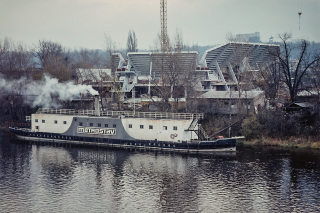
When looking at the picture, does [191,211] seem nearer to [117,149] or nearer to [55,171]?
[55,171]

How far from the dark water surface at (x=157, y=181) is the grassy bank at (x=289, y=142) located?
2989 millimetres

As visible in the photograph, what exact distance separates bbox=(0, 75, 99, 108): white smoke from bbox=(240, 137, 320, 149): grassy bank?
3210 cm

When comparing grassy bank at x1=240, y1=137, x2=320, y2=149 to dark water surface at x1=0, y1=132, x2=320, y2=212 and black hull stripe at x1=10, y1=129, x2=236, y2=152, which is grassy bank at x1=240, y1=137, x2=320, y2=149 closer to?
dark water surface at x1=0, y1=132, x2=320, y2=212

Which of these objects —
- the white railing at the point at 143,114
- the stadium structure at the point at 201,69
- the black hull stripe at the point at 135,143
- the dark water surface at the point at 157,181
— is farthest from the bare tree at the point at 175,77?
the dark water surface at the point at 157,181

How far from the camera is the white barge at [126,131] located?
59.5m

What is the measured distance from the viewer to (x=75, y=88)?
73.4 m

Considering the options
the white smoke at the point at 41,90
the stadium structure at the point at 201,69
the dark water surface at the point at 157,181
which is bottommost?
the dark water surface at the point at 157,181

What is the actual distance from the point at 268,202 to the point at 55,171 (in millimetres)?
24016

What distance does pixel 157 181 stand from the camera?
146 ft

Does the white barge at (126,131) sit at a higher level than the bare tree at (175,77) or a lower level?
lower

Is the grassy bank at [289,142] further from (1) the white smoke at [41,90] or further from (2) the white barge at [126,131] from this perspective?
(1) the white smoke at [41,90]

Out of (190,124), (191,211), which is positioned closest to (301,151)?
(190,124)

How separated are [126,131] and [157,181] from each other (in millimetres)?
19929

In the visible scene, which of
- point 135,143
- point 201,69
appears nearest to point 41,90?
point 135,143
